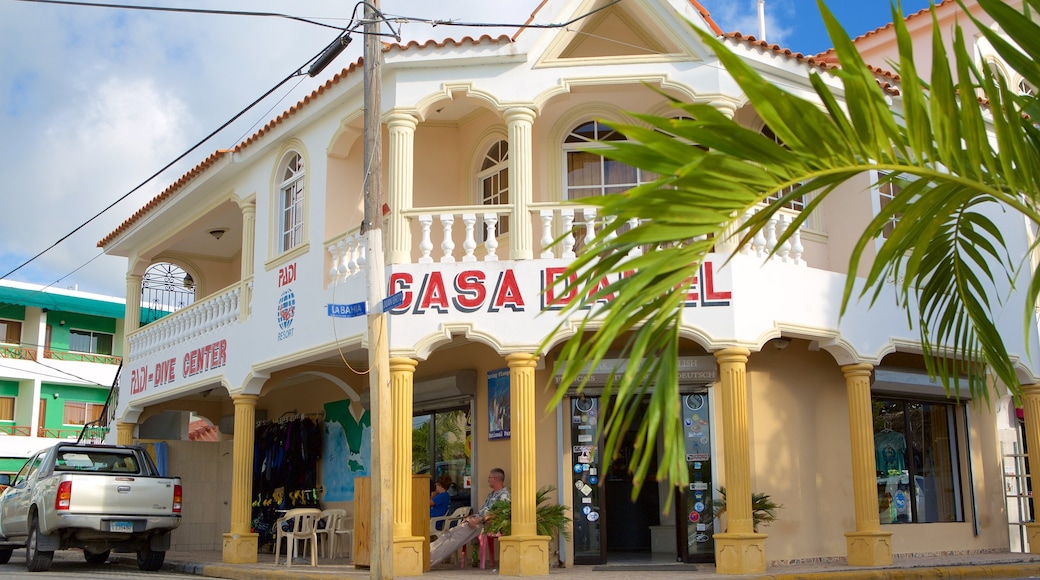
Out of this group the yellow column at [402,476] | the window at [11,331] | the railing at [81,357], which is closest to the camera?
the yellow column at [402,476]

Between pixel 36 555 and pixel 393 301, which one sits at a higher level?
pixel 393 301

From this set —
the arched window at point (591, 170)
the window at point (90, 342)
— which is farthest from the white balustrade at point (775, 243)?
the window at point (90, 342)

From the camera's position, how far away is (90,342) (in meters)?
44.5

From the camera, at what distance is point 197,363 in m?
18.7

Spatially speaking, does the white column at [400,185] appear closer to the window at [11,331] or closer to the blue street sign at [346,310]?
the blue street sign at [346,310]

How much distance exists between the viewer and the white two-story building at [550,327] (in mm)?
13273

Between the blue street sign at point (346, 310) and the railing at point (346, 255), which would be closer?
the blue street sign at point (346, 310)

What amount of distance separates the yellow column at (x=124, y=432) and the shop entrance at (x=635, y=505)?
11001 millimetres

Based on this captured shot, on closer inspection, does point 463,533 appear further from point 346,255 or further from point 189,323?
point 189,323

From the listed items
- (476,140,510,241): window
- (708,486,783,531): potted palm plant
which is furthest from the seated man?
(476,140,510,241): window

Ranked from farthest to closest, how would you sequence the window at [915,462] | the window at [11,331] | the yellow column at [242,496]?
the window at [11,331] < the yellow column at [242,496] < the window at [915,462]

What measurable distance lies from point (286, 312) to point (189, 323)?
169 inches

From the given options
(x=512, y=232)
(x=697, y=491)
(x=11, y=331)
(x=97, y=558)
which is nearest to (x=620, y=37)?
(x=512, y=232)

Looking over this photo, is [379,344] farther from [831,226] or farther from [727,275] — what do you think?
[831,226]
